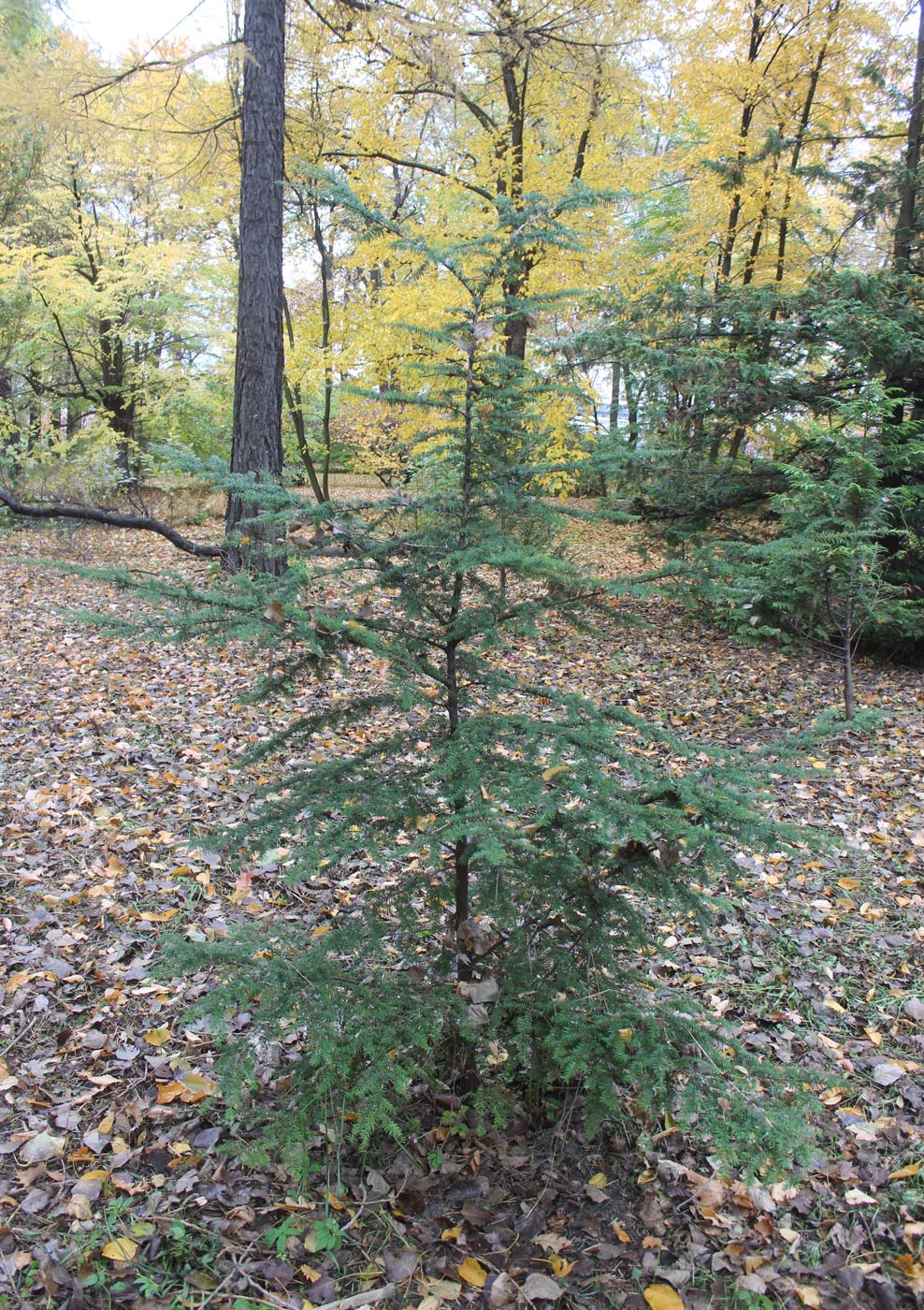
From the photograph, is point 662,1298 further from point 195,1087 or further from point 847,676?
point 847,676

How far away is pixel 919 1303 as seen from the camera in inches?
79.6

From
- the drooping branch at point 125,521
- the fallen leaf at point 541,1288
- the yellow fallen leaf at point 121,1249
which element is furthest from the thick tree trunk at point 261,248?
the fallen leaf at point 541,1288

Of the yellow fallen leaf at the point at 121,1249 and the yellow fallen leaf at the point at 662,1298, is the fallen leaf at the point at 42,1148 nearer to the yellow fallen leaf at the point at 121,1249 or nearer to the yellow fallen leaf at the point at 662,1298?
the yellow fallen leaf at the point at 121,1249

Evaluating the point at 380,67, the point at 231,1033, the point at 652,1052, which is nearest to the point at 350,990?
the point at 652,1052

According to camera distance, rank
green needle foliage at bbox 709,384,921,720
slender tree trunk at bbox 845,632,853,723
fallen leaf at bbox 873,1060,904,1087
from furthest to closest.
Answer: slender tree trunk at bbox 845,632,853,723 < green needle foliage at bbox 709,384,921,720 < fallen leaf at bbox 873,1060,904,1087

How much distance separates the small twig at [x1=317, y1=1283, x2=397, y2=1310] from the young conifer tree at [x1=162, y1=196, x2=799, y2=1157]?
362mm

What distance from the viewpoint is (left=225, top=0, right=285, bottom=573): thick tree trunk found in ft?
21.3

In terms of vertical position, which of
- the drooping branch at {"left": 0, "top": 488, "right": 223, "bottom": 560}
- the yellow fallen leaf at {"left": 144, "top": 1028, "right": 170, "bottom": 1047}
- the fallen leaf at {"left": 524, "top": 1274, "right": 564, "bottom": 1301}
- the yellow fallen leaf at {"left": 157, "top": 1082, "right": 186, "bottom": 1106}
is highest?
the drooping branch at {"left": 0, "top": 488, "right": 223, "bottom": 560}

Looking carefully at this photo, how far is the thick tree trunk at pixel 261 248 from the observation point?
650 cm

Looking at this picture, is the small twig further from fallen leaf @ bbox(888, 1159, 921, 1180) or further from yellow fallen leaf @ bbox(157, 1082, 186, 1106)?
fallen leaf @ bbox(888, 1159, 921, 1180)

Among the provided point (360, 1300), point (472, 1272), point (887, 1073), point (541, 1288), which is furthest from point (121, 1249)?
point (887, 1073)

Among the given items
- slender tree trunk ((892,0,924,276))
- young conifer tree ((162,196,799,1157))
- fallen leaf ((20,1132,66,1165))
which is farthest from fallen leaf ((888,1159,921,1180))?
slender tree trunk ((892,0,924,276))

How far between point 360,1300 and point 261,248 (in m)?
7.07

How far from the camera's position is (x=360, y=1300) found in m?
2.00
